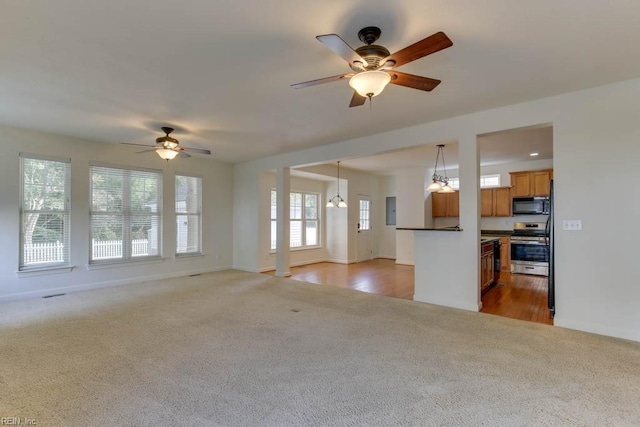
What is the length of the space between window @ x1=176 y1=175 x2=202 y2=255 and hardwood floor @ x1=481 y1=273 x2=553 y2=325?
591 cm

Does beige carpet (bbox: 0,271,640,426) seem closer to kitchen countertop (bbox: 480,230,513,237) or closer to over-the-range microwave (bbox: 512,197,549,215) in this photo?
kitchen countertop (bbox: 480,230,513,237)

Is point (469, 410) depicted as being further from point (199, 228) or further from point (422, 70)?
point (199, 228)

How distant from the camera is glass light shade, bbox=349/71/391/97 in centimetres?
230

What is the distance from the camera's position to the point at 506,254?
729 centimetres

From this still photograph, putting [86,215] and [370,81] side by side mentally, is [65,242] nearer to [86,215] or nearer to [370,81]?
[86,215]

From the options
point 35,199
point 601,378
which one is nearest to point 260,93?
point 601,378

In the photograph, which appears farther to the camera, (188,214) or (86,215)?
(188,214)

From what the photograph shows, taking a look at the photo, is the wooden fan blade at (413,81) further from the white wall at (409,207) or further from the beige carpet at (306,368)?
the white wall at (409,207)

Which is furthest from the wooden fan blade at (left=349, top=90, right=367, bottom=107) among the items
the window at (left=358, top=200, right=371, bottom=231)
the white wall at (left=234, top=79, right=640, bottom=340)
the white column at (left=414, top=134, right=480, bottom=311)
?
the window at (left=358, top=200, right=371, bottom=231)

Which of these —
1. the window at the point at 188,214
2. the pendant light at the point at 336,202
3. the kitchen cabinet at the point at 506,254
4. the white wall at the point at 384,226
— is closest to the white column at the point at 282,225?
the window at the point at 188,214

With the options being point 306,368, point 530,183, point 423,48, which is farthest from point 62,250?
point 530,183

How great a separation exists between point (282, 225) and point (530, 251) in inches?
215

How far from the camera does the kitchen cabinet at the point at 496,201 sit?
299 inches

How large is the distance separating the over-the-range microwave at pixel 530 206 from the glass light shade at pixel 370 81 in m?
6.59
